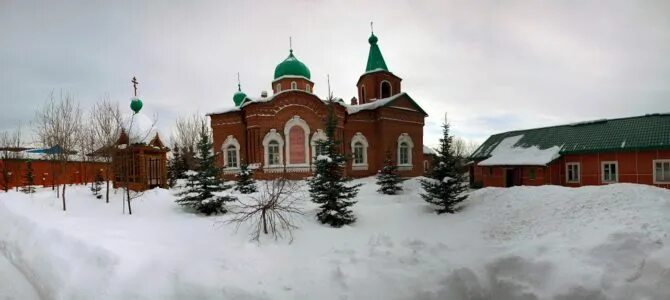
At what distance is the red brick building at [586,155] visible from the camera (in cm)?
1345

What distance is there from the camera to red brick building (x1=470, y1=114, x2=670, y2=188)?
13.4 m

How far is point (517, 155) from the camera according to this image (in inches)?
697

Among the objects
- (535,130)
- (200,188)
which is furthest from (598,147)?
(200,188)

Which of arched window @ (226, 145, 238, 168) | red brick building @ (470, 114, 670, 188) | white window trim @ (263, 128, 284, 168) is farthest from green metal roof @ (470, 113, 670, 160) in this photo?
arched window @ (226, 145, 238, 168)

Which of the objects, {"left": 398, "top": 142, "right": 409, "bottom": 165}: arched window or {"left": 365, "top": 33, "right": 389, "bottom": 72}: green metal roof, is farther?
{"left": 365, "top": 33, "right": 389, "bottom": 72}: green metal roof

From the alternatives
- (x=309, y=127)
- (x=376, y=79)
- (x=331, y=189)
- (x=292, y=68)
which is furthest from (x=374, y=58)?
(x=331, y=189)

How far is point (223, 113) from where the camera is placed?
18.6 meters

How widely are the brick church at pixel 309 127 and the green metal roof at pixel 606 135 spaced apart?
24.5ft

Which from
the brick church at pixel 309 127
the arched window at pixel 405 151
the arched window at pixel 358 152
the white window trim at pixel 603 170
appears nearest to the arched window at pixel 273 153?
the brick church at pixel 309 127

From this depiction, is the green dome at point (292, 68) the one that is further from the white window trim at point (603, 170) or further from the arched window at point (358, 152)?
the white window trim at point (603, 170)

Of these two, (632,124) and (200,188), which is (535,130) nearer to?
(632,124)

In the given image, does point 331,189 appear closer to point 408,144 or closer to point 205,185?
point 205,185

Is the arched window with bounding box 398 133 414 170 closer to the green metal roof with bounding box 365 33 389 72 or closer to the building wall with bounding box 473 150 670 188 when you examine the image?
the building wall with bounding box 473 150 670 188

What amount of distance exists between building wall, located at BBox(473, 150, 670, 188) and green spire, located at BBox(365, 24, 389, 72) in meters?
12.1
